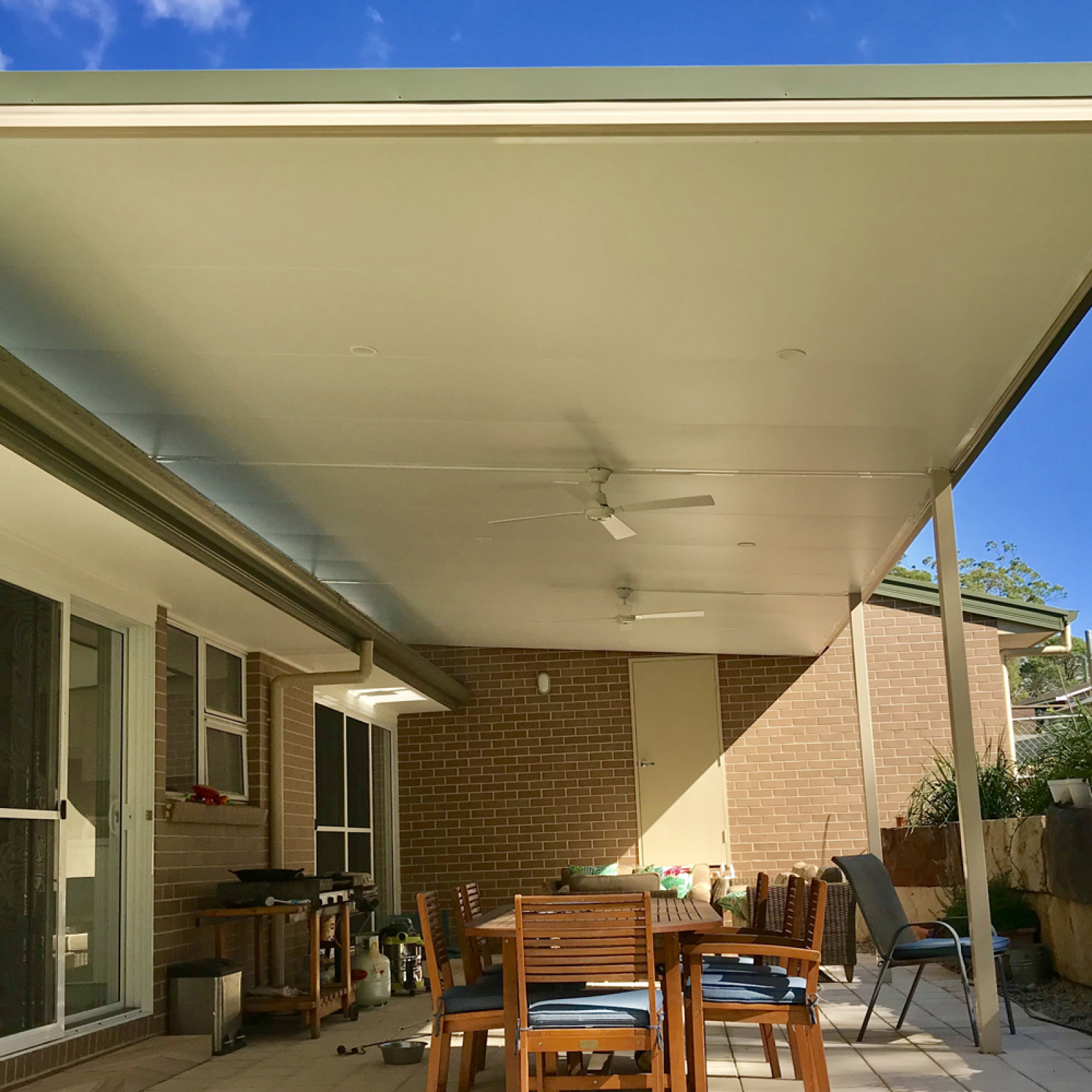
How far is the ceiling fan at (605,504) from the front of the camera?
20.3 ft

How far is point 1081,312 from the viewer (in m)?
4.34

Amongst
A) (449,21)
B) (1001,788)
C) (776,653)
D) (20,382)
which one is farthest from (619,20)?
(20,382)

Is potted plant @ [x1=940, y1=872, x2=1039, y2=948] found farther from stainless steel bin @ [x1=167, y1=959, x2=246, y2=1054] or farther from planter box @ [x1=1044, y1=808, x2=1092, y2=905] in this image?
stainless steel bin @ [x1=167, y1=959, x2=246, y2=1054]

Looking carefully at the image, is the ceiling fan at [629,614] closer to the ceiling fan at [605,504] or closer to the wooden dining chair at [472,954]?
the ceiling fan at [605,504]

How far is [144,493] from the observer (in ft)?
17.3

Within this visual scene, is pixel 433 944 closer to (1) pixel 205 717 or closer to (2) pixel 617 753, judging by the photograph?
(1) pixel 205 717

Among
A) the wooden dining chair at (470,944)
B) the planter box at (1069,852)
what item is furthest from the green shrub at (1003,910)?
the wooden dining chair at (470,944)

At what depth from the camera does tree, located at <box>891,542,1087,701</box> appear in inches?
1431

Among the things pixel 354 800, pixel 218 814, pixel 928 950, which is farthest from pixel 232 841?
pixel 928 950

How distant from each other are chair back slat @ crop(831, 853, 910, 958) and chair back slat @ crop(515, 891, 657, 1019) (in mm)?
2644

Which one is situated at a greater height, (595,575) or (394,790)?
(595,575)

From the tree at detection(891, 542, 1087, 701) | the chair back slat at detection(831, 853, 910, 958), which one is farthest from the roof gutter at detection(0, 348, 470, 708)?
the tree at detection(891, 542, 1087, 701)

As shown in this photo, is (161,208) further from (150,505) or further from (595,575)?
(595,575)

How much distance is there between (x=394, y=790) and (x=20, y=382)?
938 centimetres
